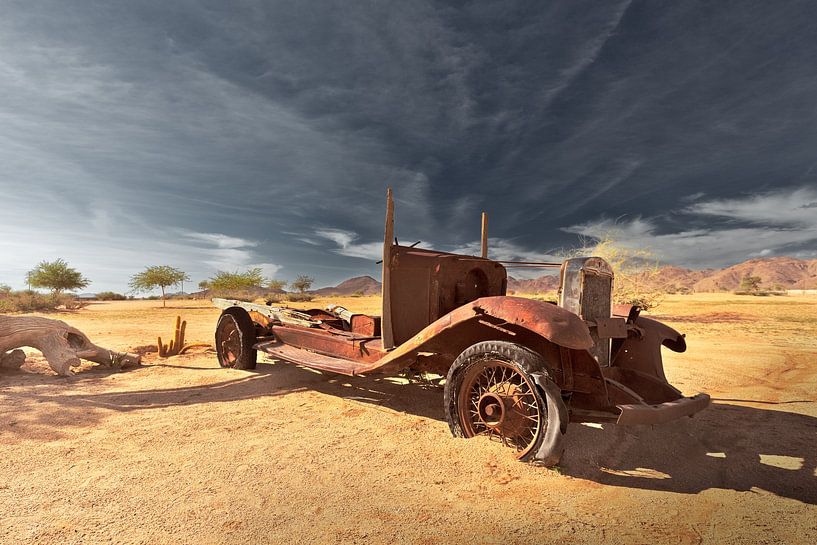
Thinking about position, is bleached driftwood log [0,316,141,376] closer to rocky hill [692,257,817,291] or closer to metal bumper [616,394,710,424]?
metal bumper [616,394,710,424]

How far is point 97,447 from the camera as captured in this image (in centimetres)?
375

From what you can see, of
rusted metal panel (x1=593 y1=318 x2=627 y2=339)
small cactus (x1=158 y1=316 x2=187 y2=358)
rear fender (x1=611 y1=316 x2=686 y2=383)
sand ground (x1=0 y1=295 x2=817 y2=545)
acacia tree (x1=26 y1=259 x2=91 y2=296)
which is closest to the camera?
sand ground (x1=0 y1=295 x2=817 y2=545)

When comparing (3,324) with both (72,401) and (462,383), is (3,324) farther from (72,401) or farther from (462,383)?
(462,383)

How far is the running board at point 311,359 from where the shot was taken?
4.89m

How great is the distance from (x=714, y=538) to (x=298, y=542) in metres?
2.40

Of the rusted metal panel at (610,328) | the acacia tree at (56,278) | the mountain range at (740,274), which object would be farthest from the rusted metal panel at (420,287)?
the mountain range at (740,274)

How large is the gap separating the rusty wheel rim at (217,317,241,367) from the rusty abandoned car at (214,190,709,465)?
186 cm

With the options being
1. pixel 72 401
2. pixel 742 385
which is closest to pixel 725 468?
pixel 742 385

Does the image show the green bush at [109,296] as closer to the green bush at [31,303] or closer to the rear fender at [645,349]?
the green bush at [31,303]

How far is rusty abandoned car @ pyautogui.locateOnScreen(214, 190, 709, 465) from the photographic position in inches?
130

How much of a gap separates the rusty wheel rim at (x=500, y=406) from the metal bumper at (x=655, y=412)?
0.63 metres

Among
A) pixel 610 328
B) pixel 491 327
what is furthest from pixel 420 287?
pixel 610 328

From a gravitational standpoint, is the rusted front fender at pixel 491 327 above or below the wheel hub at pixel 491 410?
above

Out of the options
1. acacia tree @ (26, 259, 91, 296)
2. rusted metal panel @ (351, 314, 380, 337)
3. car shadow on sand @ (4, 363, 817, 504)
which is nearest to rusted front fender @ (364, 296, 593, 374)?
car shadow on sand @ (4, 363, 817, 504)
